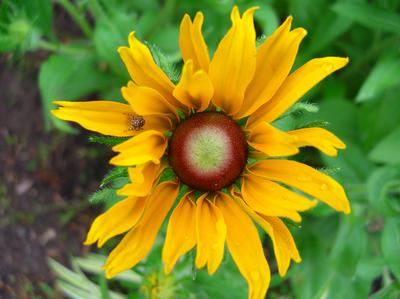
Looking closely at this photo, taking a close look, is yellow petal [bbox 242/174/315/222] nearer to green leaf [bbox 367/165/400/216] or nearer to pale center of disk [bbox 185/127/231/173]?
pale center of disk [bbox 185/127/231/173]

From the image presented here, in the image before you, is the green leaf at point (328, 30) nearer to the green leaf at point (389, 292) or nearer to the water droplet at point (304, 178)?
the green leaf at point (389, 292)

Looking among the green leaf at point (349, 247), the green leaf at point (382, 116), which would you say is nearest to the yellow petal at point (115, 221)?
Result: the green leaf at point (349, 247)

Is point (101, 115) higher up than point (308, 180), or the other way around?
point (101, 115)

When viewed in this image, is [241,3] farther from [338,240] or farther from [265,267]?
[265,267]

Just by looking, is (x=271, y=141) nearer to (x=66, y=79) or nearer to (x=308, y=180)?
(x=308, y=180)

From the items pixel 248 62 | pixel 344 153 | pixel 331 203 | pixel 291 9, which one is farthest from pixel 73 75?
pixel 331 203

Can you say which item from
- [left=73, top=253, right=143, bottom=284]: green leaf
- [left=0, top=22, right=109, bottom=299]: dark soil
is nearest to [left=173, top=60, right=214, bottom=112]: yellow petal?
[left=73, top=253, right=143, bottom=284]: green leaf

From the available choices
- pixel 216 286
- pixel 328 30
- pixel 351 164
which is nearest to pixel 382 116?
pixel 351 164
